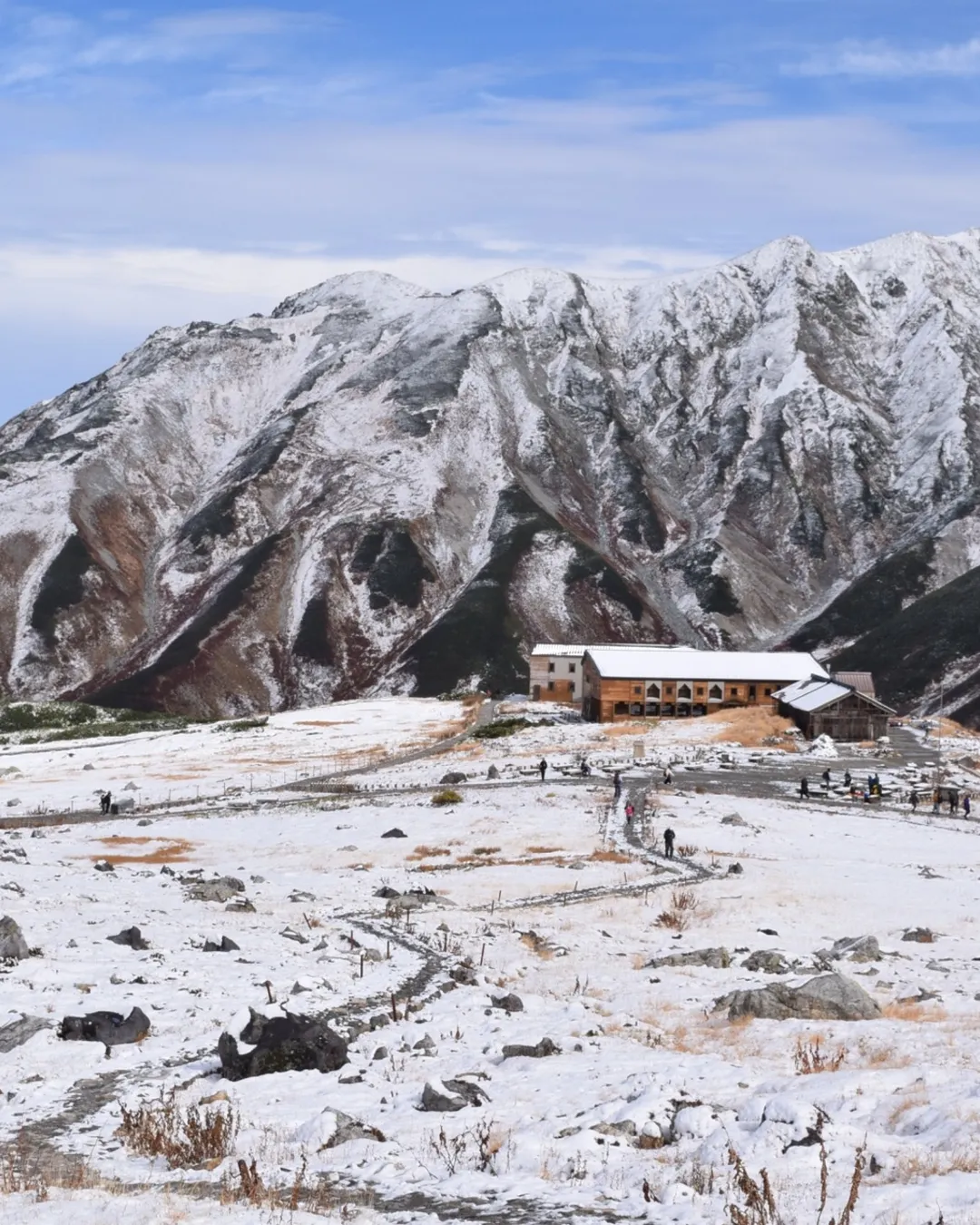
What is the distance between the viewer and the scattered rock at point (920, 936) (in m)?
31.0

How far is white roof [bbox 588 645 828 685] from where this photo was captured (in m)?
119

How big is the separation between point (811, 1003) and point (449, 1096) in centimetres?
845

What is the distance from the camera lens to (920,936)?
103 feet

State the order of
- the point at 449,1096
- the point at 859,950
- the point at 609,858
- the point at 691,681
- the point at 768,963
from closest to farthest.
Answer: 1. the point at 449,1096
2. the point at 768,963
3. the point at 859,950
4. the point at 609,858
5. the point at 691,681

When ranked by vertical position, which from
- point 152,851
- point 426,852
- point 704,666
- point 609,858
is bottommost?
point 152,851

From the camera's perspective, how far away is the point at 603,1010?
21922mm

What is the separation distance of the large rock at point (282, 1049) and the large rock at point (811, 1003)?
24.1ft

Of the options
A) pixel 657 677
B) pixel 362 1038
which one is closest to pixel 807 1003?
pixel 362 1038

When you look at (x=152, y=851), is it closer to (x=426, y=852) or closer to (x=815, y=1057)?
(x=426, y=852)

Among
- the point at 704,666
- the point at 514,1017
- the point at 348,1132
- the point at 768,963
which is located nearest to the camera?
the point at 348,1132

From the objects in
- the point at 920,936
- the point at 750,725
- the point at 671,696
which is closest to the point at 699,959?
the point at 920,936

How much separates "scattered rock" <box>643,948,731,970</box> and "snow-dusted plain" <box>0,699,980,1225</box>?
327 mm

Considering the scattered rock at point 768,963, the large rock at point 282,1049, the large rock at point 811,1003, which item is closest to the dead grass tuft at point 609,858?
the scattered rock at point 768,963

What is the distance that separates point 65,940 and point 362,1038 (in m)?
8.77
